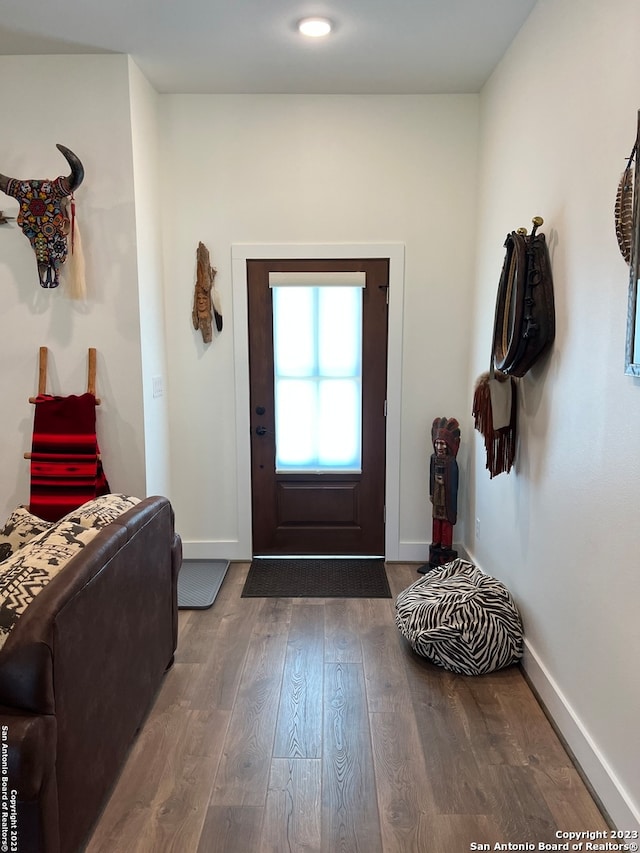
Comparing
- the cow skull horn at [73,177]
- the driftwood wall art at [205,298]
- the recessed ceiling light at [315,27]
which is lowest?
the driftwood wall art at [205,298]

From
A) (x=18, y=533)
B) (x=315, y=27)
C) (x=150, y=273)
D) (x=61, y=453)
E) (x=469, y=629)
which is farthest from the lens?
(x=150, y=273)

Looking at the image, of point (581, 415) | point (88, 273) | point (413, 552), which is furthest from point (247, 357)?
point (581, 415)

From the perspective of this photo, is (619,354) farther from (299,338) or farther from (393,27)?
(299,338)

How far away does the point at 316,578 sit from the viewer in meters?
3.53

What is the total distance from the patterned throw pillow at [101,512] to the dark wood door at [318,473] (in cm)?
154

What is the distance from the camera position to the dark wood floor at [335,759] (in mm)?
1688

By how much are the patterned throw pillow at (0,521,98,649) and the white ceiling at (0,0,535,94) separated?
7.43ft

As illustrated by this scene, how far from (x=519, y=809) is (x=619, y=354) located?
56.9 inches

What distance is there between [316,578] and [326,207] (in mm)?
2304

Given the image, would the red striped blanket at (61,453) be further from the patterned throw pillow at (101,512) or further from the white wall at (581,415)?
the white wall at (581,415)

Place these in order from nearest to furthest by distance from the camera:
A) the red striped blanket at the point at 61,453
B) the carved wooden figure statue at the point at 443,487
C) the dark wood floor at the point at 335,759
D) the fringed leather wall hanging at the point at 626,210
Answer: the fringed leather wall hanging at the point at 626,210, the dark wood floor at the point at 335,759, the red striped blanket at the point at 61,453, the carved wooden figure statue at the point at 443,487

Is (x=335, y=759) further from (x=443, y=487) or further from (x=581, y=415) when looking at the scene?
(x=443, y=487)

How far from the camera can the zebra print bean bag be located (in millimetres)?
2480

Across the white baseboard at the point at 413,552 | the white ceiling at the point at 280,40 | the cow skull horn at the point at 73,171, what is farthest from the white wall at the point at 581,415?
the cow skull horn at the point at 73,171
